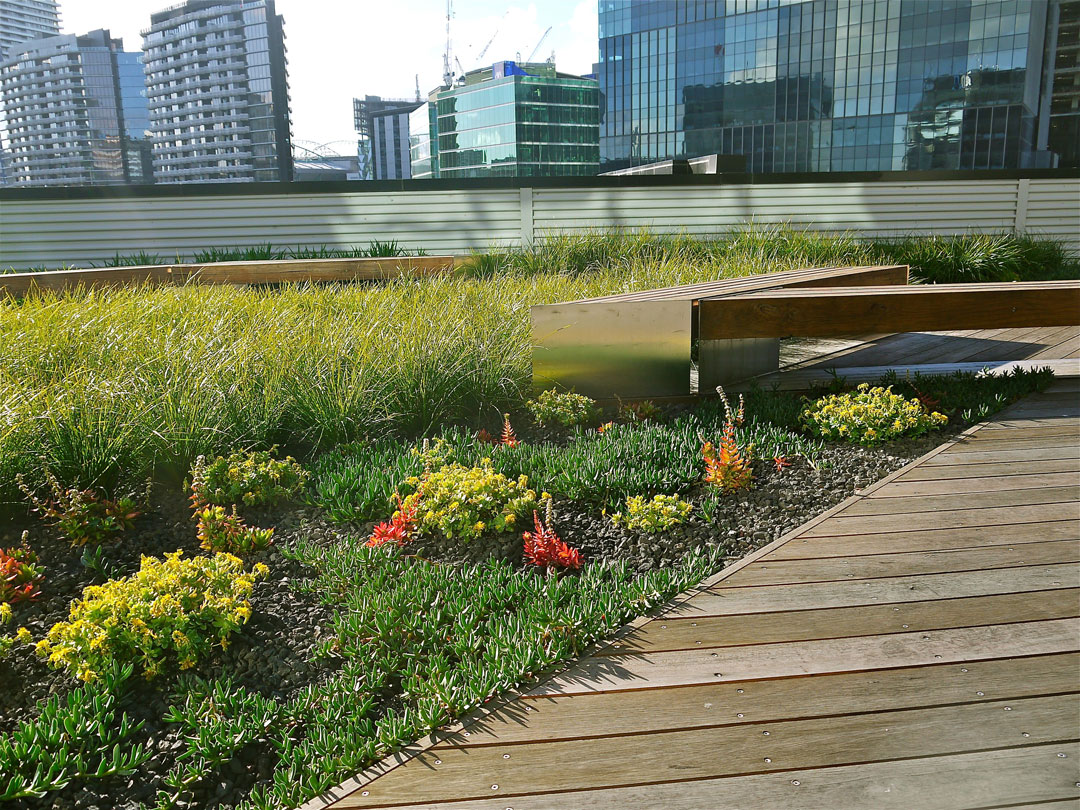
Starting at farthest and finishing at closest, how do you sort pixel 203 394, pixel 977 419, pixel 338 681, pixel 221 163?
pixel 221 163, pixel 977 419, pixel 203 394, pixel 338 681

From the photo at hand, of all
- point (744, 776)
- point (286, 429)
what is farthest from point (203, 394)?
point (744, 776)

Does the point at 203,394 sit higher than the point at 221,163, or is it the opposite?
the point at 221,163

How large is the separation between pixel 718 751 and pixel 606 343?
230cm

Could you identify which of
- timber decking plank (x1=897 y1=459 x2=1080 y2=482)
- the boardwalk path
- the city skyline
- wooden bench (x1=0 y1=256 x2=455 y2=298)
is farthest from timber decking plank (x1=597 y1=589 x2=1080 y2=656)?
the city skyline

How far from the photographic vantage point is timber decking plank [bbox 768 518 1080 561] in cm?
214

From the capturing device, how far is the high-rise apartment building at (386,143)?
14038 cm

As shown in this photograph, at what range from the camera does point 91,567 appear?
6.64 feet

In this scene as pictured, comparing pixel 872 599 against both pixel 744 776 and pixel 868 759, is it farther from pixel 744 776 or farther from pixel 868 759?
pixel 744 776

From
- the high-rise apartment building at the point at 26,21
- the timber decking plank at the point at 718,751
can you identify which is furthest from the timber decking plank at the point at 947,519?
the high-rise apartment building at the point at 26,21

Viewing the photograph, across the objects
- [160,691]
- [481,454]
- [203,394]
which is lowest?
[160,691]

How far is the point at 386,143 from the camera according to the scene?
14188 centimetres

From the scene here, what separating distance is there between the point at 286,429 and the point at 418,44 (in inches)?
2003

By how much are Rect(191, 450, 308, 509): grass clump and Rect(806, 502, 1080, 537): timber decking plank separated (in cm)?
165

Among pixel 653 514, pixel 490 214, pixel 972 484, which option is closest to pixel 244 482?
pixel 653 514
